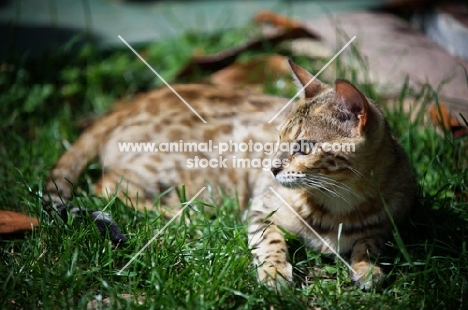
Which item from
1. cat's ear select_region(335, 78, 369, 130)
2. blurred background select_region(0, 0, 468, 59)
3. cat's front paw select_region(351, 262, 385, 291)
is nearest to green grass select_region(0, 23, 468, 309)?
cat's front paw select_region(351, 262, 385, 291)

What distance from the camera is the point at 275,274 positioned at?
10.8 ft

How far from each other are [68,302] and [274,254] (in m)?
1.15

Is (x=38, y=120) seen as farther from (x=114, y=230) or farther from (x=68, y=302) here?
(x=68, y=302)

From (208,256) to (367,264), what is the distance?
89 cm

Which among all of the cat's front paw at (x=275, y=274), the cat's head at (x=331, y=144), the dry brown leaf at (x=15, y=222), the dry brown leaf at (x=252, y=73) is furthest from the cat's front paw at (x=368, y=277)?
the dry brown leaf at (x=252, y=73)

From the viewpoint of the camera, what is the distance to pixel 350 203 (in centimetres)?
353

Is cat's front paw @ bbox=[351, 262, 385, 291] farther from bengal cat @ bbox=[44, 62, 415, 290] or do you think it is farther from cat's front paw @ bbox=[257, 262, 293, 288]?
cat's front paw @ bbox=[257, 262, 293, 288]

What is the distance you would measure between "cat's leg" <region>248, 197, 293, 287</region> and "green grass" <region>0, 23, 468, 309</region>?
7 centimetres

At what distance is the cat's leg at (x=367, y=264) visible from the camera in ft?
10.8

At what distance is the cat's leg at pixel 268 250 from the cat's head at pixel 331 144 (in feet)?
1.23

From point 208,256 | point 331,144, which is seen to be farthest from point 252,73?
point 208,256

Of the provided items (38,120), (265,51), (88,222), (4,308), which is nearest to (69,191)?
(88,222)

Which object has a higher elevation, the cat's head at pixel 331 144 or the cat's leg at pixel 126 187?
the cat's head at pixel 331 144

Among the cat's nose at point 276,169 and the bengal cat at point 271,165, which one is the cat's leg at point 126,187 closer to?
the bengal cat at point 271,165
